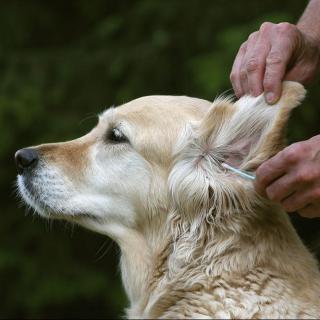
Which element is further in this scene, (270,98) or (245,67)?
(245,67)

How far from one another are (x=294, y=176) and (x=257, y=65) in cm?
77

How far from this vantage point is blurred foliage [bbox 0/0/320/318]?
747 cm

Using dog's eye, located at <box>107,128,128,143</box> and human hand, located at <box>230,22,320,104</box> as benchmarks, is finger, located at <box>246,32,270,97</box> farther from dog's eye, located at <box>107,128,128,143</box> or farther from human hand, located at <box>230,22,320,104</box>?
dog's eye, located at <box>107,128,128,143</box>

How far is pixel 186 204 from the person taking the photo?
3.76m

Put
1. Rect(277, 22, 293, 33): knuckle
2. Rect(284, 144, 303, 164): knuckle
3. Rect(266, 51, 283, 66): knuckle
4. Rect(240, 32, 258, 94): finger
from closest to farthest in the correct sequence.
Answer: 1. Rect(284, 144, 303, 164): knuckle
2. Rect(266, 51, 283, 66): knuckle
3. Rect(240, 32, 258, 94): finger
4. Rect(277, 22, 293, 33): knuckle

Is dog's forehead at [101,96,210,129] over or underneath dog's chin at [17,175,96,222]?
over

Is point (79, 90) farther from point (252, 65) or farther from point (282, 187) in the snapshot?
point (282, 187)

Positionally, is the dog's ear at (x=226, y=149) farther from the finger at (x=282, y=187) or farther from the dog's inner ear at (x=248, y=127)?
the finger at (x=282, y=187)

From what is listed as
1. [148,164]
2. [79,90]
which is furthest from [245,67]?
[79,90]

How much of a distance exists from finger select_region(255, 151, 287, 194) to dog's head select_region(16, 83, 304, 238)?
129 millimetres

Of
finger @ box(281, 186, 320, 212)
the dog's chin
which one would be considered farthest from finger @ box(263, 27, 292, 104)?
the dog's chin

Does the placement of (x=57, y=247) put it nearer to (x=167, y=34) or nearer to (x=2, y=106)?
(x=2, y=106)

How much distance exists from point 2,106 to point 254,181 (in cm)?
471

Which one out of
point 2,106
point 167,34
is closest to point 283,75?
point 167,34
